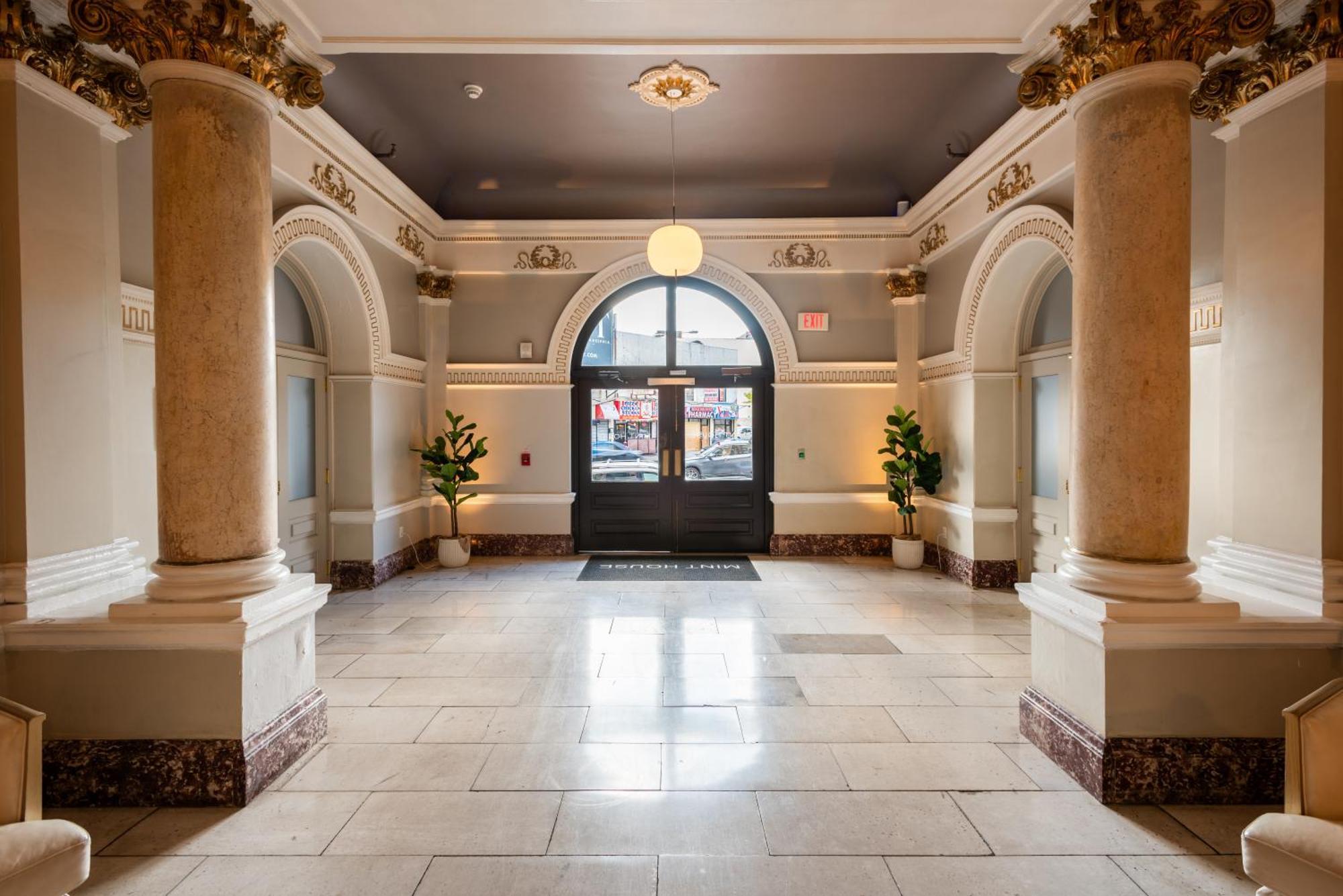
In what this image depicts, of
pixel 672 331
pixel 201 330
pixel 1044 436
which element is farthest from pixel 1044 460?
pixel 201 330

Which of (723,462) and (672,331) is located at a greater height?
(672,331)

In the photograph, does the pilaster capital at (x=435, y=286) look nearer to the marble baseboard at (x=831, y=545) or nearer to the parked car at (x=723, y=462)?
the parked car at (x=723, y=462)

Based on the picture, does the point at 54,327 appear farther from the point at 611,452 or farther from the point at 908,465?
the point at 908,465

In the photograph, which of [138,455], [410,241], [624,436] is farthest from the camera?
[624,436]

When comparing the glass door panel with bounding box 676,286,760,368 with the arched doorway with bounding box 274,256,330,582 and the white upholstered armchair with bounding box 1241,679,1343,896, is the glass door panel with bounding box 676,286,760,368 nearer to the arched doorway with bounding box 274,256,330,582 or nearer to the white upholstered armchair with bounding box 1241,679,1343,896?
the arched doorway with bounding box 274,256,330,582

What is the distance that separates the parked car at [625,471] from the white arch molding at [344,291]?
8.71ft

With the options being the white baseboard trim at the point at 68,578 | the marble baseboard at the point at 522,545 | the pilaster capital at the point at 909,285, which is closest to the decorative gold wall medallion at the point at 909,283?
the pilaster capital at the point at 909,285

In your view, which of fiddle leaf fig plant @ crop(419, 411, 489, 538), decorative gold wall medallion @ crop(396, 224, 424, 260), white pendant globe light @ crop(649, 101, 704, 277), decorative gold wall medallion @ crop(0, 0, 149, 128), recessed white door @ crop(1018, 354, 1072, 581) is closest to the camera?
decorative gold wall medallion @ crop(0, 0, 149, 128)

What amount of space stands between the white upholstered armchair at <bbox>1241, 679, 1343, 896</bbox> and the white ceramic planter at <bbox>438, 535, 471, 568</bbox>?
273 inches

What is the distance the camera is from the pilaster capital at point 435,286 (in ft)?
25.9

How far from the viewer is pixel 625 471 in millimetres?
8578

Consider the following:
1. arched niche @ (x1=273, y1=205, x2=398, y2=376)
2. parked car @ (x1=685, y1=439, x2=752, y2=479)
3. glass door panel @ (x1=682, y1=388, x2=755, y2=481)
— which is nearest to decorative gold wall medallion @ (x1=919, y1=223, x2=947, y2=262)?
glass door panel @ (x1=682, y1=388, x2=755, y2=481)

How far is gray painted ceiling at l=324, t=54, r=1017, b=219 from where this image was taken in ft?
18.0

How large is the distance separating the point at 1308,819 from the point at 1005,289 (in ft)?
17.4
